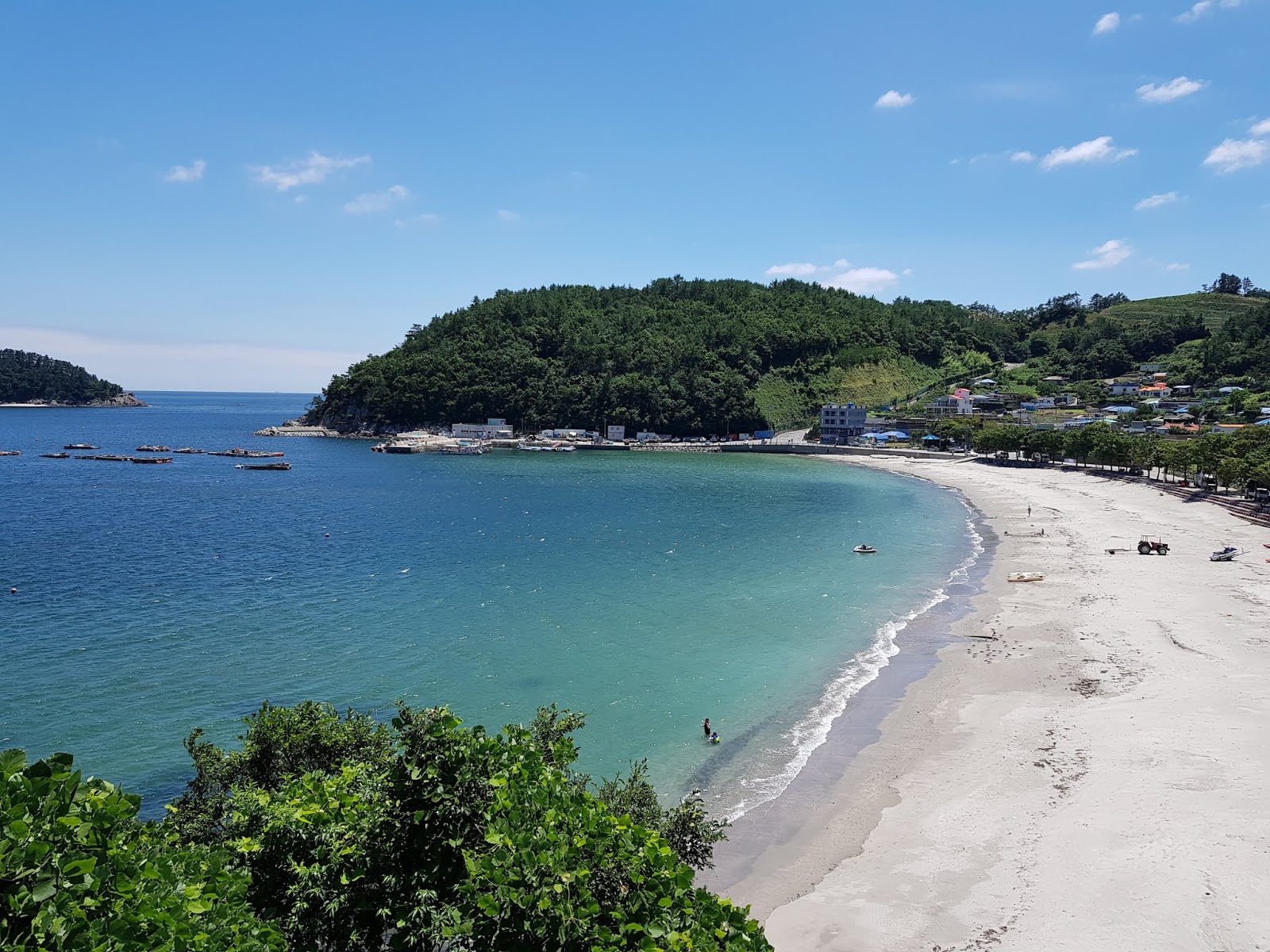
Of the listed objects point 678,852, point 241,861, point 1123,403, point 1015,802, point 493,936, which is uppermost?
point 1123,403

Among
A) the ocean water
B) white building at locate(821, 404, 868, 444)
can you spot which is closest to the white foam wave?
the ocean water

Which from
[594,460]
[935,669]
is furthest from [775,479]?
[935,669]

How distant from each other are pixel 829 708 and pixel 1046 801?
382 inches

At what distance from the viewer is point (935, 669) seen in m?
35.4

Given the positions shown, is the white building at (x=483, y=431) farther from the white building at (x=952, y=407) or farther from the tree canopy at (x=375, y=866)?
the tree canopy at (x=375, y=866)

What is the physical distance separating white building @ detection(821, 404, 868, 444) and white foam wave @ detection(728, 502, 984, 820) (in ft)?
385

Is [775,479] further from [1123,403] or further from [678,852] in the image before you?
[678,852]

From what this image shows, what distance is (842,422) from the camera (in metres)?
Result: 164

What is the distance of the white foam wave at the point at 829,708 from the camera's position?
25125 mm

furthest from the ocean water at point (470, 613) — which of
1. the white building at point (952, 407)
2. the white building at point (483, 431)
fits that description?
the white building at point (952, 407)

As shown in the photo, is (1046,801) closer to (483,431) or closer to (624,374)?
(483,431)

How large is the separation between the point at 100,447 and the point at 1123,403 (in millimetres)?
200207

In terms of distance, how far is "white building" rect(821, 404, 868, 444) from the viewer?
16288 cm

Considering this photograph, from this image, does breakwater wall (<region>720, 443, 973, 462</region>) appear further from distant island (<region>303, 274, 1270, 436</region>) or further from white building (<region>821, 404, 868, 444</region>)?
distant island (<region>303, 274, 1270, 436</region>)
